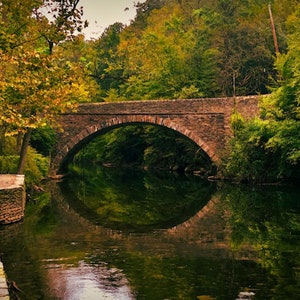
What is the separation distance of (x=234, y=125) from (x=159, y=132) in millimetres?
8961

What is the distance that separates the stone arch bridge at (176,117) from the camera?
24625 millimetres

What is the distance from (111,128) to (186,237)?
53.5 ft

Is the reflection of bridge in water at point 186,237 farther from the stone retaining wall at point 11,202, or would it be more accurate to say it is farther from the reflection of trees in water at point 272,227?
the stone retaining wall at point 11,202

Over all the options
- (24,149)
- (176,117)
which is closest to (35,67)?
(24,149)

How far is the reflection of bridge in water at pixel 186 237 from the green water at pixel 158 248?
0.02 m

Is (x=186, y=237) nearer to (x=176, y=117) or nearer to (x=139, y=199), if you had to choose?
(x=139, y=199)

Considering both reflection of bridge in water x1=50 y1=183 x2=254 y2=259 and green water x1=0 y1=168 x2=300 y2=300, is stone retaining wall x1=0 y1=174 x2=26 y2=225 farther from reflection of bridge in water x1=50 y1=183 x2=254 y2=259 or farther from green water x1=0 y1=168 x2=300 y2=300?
reflection of bridge in water x1=50 y1=183 x2=254 y2=259

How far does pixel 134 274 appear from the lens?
8078 millimetres

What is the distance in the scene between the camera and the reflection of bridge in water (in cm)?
970

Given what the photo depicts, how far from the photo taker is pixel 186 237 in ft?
36.7

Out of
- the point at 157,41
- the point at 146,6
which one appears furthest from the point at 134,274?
the point at 146,6

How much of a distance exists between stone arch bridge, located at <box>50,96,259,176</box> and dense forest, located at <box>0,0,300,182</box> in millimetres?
892

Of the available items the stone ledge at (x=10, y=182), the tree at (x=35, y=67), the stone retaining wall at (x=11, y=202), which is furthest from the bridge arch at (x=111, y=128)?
the stone retaining wall at (x=11, y=202)

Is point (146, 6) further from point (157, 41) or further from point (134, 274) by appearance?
point (134, 274)
